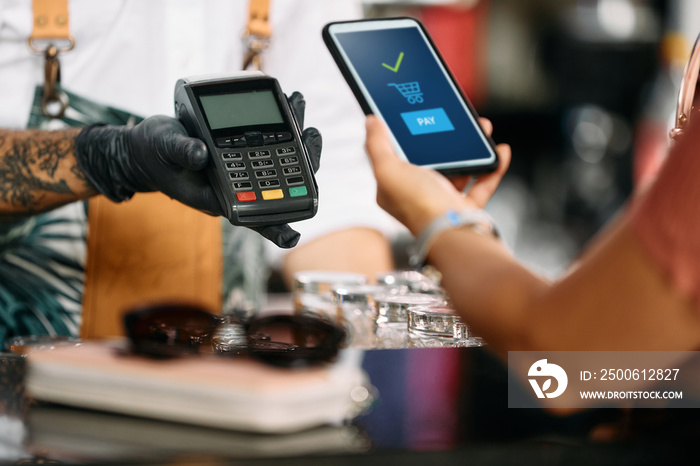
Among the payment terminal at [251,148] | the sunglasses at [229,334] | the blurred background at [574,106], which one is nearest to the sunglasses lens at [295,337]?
the sunglasses at [229,334]

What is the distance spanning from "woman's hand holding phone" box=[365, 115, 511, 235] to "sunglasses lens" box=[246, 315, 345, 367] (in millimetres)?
99

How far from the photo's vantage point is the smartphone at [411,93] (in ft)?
→ 2.21

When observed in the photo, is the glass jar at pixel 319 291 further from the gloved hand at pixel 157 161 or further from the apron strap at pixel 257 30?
the apron strap at pixel 257 30

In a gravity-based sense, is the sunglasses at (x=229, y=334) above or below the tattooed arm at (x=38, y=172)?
below

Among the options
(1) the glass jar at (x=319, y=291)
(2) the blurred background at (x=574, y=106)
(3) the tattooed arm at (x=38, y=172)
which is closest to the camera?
(1) the glass jar at (x=319, y=291)

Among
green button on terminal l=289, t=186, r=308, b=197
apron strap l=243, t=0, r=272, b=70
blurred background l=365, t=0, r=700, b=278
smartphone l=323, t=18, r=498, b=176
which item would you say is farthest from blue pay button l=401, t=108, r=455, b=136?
blurred background l=365, t=0, r=700, b=278

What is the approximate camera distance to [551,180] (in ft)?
8.00

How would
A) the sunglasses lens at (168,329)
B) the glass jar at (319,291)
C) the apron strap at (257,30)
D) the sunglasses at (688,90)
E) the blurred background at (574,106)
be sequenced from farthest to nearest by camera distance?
the blurred background at (574,106)
the apron strap at (257,30)
the glass jar at (319,291)
the sunglasses at (688,90)
the sunglasses lens at (168,329)

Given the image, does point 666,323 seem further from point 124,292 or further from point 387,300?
point 124,292

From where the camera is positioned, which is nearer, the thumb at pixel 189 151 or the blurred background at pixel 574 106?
the thumb at pixel 189 151

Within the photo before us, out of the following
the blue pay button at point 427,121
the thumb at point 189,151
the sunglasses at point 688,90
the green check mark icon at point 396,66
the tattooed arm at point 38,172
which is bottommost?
the tattooed arm at point 38,172

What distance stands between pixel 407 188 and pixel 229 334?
0.59ft

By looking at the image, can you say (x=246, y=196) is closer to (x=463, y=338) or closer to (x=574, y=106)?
(x=463, y=338)

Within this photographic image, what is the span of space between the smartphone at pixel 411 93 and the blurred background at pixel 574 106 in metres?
1.71
